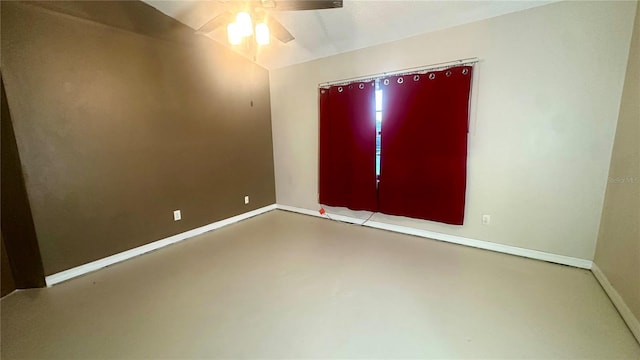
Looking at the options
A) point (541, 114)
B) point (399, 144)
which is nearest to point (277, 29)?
point (399, 144)

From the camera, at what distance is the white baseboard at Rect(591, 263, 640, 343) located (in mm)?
1524

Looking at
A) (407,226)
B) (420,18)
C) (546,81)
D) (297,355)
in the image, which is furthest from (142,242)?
(546,81)

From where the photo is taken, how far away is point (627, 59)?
1.94 m

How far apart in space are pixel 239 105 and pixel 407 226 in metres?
2.86

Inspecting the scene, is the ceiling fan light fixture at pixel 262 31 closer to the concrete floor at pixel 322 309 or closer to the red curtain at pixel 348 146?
the red curtain at pixel 348 146

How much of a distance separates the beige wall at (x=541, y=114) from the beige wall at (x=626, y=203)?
0.11 m

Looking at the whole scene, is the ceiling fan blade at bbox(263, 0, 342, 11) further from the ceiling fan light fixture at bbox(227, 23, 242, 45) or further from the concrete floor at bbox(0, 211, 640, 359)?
the concrete floor at bbox(0, 211, 640, 359)

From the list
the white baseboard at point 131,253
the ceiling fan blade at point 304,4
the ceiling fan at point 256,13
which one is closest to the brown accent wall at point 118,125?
the white baseboard at point 131,253

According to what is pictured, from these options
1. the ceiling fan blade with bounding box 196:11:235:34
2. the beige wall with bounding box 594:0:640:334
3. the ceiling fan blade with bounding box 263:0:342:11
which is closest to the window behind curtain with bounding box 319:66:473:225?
the beige wall with bounding box 594:0:640:334

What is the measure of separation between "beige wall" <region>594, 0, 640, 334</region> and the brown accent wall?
3.88 m

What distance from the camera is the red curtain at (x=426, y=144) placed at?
262 centimetres

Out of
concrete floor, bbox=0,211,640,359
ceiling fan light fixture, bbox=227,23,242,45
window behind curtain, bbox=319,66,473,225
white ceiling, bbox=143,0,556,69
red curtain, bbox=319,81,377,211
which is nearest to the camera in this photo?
concrete floor, bbox=0,211,640,359

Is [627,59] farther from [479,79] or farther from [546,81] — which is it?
[479,79]

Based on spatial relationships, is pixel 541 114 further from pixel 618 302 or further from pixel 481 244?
pixel 618 302
